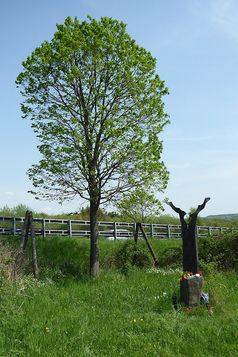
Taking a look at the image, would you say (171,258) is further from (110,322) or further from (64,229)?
(110,322)

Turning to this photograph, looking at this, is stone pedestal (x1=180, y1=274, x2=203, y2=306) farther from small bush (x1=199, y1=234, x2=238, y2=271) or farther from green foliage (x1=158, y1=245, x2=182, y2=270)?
green foliage (x1=158, y1=245, x2=182, y2=270)

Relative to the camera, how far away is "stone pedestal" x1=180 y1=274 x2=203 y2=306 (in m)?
10.6

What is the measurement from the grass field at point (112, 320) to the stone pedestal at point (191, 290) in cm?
30

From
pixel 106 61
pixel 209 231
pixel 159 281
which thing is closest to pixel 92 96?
pixel 106 61

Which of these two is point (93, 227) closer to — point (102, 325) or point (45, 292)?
point (45, 292)

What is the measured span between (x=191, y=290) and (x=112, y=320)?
2240 millimetres

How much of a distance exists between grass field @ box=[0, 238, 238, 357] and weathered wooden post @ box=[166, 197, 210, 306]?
1.12 feet

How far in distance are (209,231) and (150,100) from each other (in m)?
22.8

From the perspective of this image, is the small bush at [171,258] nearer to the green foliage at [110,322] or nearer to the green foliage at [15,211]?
the green foliage at [110,322]

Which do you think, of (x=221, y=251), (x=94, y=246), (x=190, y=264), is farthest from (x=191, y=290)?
(x=221, y=251)

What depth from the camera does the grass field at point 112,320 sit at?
294 inches

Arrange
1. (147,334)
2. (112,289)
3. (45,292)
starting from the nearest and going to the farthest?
(147,334), (45,292), (112,289)

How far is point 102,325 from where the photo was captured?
8.82 metres

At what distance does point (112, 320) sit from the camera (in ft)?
30.3
